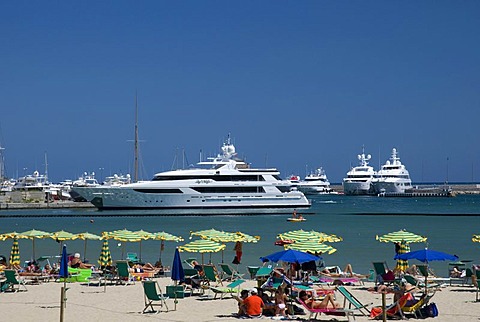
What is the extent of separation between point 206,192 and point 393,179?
59.3 meters

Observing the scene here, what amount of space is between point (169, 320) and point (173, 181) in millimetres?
49959

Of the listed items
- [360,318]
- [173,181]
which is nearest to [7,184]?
[173,181]

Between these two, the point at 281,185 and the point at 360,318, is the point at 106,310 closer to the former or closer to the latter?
the point at 360,318

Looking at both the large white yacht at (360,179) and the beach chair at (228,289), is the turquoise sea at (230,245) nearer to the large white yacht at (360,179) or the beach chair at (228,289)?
the beach chair at (228,289)


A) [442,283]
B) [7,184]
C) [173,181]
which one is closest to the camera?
[442,283]

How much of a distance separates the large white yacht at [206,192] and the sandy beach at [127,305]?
4470cm

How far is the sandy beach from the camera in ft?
41.3

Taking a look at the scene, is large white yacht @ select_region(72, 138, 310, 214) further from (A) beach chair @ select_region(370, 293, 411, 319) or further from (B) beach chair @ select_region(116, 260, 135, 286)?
(A) beach chair @ select_region(370, 293, 411, 319)

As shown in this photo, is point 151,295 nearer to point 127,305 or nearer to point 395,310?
point 127,305

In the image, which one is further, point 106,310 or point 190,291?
point 190,291

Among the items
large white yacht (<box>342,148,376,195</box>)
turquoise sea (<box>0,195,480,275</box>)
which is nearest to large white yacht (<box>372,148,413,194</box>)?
large white yacht (<box>342,148,376,195</box>)

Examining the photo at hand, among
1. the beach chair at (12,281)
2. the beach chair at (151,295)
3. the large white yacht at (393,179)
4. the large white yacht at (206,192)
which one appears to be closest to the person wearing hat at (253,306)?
the beach chair at (151,295)

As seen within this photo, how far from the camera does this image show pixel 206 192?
62.4m

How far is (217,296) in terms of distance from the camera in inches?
594
